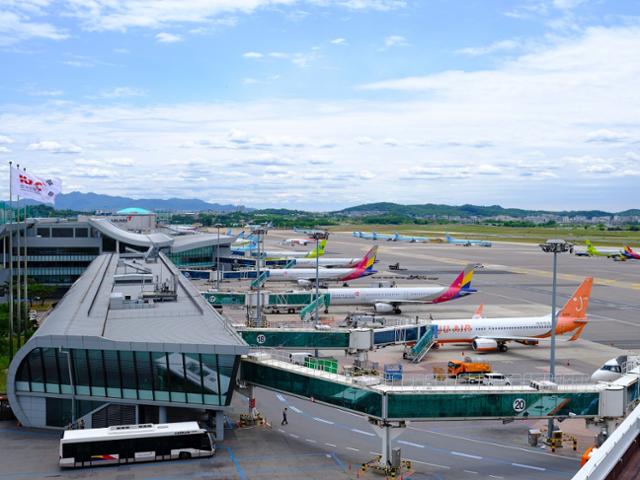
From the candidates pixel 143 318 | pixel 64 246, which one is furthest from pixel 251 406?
pixel 64 246

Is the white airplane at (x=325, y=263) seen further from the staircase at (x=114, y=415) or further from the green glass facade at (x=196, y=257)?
the staircase at (x=114, y=415)

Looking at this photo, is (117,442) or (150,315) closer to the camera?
(117,442)

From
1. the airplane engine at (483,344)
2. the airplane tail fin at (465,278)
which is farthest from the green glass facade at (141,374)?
the airplane tail fin at (465,278)

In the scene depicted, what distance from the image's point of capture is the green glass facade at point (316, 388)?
130ft

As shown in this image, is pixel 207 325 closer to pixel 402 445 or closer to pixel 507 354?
pixel 402 445

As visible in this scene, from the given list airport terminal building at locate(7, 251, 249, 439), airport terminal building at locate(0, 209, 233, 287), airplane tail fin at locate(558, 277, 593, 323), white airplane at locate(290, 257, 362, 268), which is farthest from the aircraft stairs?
white airplane at locate(290, 257, 362, 268)

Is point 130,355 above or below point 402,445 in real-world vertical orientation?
above

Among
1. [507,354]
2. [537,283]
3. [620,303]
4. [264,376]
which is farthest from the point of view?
[537,283]

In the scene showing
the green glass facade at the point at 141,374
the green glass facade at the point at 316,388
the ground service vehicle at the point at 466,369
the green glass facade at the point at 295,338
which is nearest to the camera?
the green glass facade at the point at 316,388

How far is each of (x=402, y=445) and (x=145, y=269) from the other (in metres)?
52.9

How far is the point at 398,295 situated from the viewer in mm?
103188

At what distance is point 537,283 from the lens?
138m

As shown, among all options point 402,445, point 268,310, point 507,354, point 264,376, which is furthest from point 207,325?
point 268,310

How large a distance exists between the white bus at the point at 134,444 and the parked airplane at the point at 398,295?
6273 centimetres
